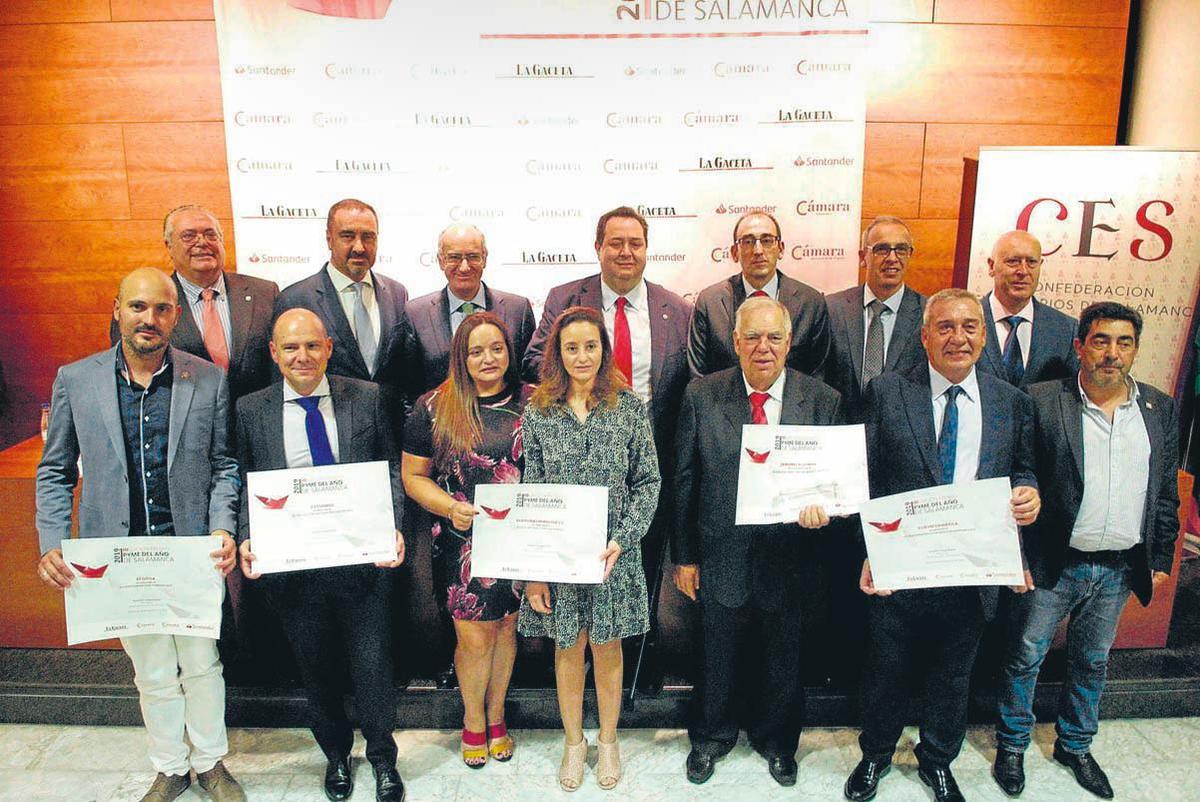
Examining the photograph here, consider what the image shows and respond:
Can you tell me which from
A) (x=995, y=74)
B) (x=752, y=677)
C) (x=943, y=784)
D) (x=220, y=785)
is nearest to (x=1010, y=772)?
(x=943, y=784)

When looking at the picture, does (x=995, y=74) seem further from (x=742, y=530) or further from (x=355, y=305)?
(x=355, y=305)

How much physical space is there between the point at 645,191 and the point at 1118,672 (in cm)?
331

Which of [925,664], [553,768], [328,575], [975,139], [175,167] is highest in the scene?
[975,139]

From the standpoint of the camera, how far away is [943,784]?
9.32 feet

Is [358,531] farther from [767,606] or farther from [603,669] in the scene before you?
[767,606]

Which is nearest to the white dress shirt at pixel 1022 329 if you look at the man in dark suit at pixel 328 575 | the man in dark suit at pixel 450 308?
the man in dark suit at pixel 450 308

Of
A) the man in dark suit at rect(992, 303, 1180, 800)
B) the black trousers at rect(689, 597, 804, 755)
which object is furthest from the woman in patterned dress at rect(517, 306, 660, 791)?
the man in dark suit at rect(992, 303, 1180, 800)

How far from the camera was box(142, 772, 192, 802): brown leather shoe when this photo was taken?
2.86 metres

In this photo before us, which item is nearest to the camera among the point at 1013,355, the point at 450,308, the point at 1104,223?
the point at 1013,355

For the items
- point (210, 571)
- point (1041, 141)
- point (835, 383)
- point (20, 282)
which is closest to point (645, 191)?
point (835, 383)

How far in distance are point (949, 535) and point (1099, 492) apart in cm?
64

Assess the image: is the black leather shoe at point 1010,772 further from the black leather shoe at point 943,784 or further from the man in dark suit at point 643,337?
the man in dark suit at point 643,337

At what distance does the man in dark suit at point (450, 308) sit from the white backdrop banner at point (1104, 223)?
2.64 metres

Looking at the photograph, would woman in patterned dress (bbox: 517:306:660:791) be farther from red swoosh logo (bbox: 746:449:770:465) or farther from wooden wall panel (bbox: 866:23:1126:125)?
wooden wall panel (bbox: 866:23:1126:125)
